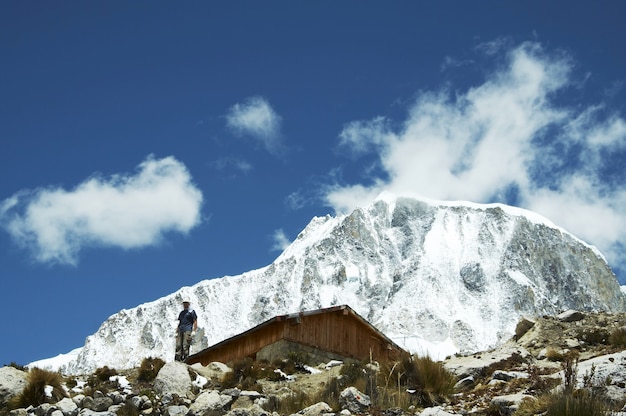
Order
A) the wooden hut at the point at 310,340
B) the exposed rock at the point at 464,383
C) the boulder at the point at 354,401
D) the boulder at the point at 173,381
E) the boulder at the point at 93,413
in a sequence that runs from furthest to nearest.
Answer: the wooden hut at the point at 310,340 < the boulder at the point at 173,381 < the boulder at the point at 93,413 < the exposed rock at the point at 464,383 < the boulder at the point at 354,401

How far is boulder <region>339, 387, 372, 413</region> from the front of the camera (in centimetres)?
1229

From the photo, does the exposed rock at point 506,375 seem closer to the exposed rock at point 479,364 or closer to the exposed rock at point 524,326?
the exposed rock at point 479,364

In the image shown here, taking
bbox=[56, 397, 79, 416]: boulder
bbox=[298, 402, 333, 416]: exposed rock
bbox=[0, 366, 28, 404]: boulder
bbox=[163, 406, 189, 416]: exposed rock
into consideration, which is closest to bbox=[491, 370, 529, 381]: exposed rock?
bbox=[298, 402, 333, 416]: exposed rock

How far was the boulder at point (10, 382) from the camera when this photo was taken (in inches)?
626

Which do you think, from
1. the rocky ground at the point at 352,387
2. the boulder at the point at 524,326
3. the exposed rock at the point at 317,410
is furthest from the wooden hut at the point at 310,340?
the exposed rock at the point at 317,410

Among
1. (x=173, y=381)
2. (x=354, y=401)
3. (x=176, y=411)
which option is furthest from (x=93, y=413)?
(x=354, y=401)

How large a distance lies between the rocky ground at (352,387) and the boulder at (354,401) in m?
0.02

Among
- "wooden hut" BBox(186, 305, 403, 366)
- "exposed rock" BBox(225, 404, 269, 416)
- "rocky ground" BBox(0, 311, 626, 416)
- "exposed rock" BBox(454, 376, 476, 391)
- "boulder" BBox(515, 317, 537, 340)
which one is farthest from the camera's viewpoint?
"boulder" BBox(515, 317, 537, 340)

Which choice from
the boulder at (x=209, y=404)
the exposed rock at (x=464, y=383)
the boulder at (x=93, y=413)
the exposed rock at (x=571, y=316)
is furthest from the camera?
the exposed rock at (x=571, y=316)

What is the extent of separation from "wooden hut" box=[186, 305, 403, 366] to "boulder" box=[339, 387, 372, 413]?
943 centimetres

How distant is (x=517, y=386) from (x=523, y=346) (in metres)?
8.72

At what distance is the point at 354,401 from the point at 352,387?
62 centimetres

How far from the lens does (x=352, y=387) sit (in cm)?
1307

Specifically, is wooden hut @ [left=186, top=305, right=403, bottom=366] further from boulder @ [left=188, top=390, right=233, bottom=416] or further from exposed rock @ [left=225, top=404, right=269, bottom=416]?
exposed rock @ [left=225, top=404, right=269, bottom=416]
